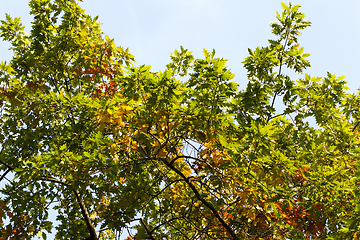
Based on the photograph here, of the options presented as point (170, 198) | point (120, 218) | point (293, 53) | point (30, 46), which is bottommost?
point (120, 218)

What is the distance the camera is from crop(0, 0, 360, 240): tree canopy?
5.71m

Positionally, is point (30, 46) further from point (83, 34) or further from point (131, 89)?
point (131, 89)

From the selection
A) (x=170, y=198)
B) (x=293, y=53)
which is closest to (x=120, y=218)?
(x=170, y=198)

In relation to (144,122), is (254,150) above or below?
below

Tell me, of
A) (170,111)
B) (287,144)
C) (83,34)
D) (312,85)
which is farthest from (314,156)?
(83,34)

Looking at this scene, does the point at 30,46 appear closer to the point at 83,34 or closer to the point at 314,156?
the point at 83,34

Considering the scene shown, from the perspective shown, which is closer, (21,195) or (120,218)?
(120,218)

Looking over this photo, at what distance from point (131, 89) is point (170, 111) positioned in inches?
34.2

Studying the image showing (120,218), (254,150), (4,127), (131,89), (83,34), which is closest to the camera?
(254,150)

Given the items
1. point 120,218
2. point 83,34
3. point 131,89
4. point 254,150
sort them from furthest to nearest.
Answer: point 83,34, point 120,218, point 131,89, point 254,150

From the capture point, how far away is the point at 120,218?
7.07 m

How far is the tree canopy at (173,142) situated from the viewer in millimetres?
5715

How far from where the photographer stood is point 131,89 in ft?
19.8

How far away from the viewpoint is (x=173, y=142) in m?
6.65
